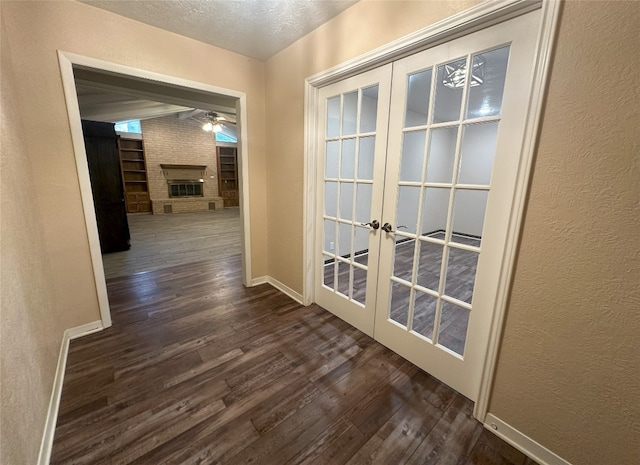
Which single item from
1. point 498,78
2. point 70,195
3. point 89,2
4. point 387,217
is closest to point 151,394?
point 70,195

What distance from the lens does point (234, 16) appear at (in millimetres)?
1948

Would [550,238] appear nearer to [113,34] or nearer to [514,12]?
[514,12]

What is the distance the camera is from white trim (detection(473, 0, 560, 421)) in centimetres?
107

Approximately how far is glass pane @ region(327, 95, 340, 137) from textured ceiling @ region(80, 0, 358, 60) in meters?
0.57

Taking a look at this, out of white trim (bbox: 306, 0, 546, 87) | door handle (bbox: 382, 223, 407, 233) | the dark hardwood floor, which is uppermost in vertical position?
white trim (bbox: 306, 0, 546, 87)

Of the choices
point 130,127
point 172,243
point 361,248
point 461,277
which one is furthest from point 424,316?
point 130,127

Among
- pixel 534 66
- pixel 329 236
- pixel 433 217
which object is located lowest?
pixel 329 236

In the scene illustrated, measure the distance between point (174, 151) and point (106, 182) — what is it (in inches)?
215

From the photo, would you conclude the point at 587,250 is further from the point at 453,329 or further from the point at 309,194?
the point at 309,194

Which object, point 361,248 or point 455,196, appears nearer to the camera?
point 455,196

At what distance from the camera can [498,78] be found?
282 centimetres

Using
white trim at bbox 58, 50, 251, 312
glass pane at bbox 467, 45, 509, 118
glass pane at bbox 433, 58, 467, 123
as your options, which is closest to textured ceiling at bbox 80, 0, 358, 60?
white trim at bbox 58, 50, 251, 312

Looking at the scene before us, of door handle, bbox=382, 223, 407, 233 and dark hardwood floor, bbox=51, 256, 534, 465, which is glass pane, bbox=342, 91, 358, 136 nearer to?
door handle, bbox=382, 223, 407, 233

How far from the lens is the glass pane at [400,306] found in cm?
230
